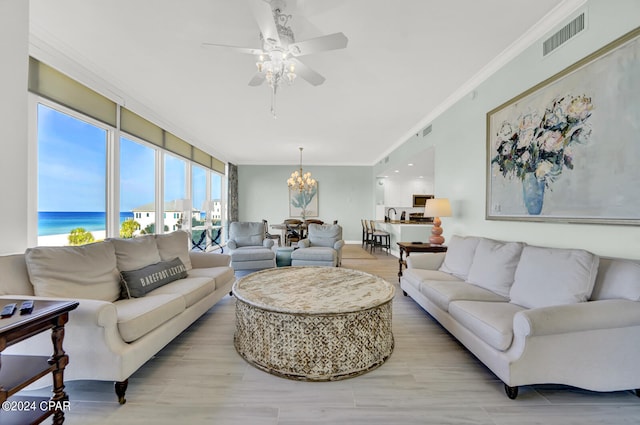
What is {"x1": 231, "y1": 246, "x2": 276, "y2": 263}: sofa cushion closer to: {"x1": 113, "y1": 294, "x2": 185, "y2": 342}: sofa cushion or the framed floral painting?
{"x1": 113, "y1": 294, "x2": 185, "y2": 342}: sofa cushion

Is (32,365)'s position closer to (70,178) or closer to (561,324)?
(70,178)

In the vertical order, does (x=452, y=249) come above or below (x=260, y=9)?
below

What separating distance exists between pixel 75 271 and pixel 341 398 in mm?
2191

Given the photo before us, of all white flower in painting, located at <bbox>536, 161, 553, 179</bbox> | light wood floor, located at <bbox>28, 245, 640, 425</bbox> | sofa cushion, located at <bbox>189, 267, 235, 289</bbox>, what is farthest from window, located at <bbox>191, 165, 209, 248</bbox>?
white flower in painting, located at <bbox>536, 161, 553, 179</bbox>

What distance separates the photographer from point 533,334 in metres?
1.60

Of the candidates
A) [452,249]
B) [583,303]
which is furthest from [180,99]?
[583,303]

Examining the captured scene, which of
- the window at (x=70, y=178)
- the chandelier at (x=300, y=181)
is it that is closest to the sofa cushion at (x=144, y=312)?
the window at (x=70, y=178)

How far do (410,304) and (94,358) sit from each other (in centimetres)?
320

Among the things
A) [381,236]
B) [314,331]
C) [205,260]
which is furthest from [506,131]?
[381,236]

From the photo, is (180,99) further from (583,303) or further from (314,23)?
(583,303)

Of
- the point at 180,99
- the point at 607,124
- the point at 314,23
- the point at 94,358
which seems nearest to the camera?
the point at 94,358

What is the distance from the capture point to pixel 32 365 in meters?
1.36

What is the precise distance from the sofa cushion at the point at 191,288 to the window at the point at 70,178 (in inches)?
63.3

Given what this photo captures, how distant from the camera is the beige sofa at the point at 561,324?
64.0 inches
